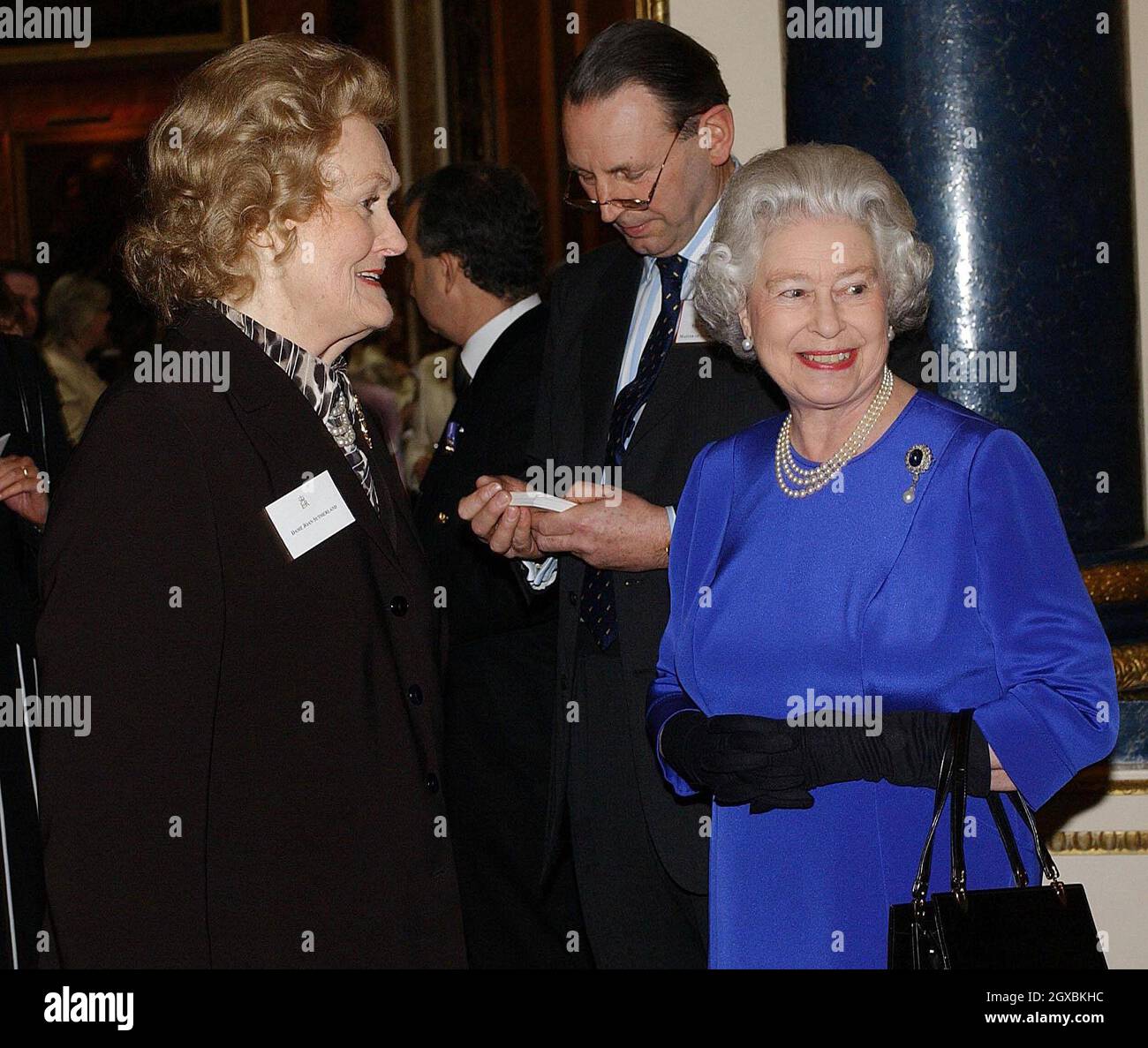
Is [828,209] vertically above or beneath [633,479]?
above

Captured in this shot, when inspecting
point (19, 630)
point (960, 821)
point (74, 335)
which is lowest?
point (960, 821)

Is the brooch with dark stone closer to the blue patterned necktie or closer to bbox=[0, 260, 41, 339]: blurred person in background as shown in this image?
the blue patterned necktie

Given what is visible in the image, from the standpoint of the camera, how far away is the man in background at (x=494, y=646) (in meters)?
3.56

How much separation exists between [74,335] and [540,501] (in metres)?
4.53

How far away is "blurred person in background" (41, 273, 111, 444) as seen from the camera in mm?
6363

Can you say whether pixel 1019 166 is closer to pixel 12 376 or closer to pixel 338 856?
pixel 338 856

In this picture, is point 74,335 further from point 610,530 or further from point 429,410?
point 610,530

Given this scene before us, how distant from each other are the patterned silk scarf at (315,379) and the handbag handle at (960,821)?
32.8 inches

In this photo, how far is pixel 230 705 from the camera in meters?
1.65

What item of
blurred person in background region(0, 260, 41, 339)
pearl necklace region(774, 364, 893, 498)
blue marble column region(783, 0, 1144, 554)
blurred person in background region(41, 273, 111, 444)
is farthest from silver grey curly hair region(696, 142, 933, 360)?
blurred person in background region(41, 273, 111, 444)

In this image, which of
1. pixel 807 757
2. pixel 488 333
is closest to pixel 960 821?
pixel 807 757

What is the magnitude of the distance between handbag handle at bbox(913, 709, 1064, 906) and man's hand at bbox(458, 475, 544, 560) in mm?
1008

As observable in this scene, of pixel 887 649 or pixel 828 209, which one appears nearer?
pixel 887 649

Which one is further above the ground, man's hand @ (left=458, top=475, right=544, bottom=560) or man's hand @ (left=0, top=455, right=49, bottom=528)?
man's hand @ (left=0, top=455, right=49, bottom=528)
